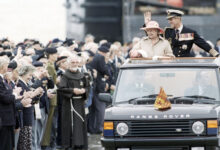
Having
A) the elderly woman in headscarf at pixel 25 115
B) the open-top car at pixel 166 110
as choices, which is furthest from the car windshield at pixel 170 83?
the elderly woman in headscarf at pixel 25 115

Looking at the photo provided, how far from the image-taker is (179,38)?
16.5m

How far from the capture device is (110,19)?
117ft

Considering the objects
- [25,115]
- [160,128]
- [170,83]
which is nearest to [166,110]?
[160,128]

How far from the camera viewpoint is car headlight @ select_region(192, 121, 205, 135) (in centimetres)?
1248

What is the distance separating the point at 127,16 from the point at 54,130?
678 inches

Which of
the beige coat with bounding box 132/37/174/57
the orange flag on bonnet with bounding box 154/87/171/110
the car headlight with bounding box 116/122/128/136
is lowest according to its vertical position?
the car headlight with bounding box 116/122/128/136

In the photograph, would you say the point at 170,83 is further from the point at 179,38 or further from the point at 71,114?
the point at 71,114

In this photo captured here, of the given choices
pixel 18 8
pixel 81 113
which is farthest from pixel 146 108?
pixel 18 8

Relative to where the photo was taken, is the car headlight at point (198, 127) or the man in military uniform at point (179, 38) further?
the man in military uniform at point (179, 38)

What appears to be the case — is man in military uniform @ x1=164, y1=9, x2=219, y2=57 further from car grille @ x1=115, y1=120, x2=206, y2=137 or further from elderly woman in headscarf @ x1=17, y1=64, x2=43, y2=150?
car grille @ x1=115, y1=120, x2=206, y2=137

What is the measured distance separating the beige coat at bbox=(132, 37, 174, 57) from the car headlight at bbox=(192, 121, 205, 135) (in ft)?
9.19

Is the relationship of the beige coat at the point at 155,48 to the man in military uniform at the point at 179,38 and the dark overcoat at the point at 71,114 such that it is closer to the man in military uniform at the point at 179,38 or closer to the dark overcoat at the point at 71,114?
the man in military uniform at the point at 179,38

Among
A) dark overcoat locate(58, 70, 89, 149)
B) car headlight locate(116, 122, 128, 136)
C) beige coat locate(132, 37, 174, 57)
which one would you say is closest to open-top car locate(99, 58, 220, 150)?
car headlight locate(116, 122, 128, 136)

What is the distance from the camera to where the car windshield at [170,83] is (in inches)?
526
